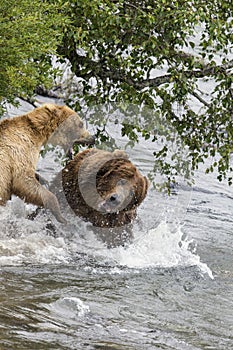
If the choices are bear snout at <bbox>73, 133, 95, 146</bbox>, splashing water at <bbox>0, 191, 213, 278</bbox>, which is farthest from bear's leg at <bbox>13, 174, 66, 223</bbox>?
bear snout at <bbox>73, 133, 95, 146</bbox>

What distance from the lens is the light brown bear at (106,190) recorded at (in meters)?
8.91

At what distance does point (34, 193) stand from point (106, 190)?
2.80ft

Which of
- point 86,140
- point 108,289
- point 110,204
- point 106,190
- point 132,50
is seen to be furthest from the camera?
point 132,50

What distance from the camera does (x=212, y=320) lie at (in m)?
6.24

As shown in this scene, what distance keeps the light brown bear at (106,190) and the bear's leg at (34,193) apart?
493 mm

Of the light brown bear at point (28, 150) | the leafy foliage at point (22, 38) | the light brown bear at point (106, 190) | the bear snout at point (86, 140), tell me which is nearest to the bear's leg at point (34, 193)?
the light brown bear at point (28, 150)

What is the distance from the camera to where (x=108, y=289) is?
6.95 metres

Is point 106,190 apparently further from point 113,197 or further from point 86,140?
point 86,140

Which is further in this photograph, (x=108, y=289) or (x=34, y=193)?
(x=34, y=193)

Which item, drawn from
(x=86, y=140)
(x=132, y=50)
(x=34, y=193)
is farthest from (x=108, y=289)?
(x=132, y=50)

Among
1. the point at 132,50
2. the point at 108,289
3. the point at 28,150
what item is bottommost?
the point at 108,289

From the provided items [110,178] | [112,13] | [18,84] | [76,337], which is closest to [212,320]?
[76,337]

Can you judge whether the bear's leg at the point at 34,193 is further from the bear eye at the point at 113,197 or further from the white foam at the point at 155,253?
the white foam at the point at 155,253

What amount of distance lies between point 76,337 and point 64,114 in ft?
13.5
